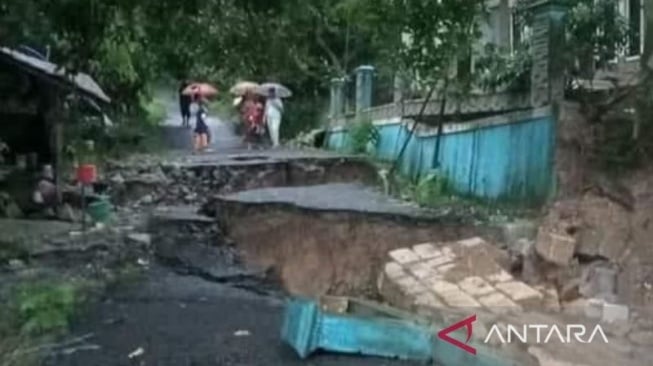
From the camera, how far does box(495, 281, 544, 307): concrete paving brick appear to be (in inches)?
264

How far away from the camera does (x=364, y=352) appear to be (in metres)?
5.85

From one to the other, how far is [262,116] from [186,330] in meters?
13.5

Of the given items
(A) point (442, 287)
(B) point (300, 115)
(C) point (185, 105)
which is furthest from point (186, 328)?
(B) point (300, 115)

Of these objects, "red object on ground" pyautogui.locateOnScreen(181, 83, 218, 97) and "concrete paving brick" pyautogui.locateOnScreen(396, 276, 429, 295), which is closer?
"concrete paving brick" pyautogui.locateOnScreen(396, 276, 429, 295)

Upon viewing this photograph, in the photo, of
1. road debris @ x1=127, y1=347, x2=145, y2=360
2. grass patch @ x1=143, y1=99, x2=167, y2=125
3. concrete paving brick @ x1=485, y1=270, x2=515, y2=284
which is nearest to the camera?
road debris @ x1=127, y1=347, x2=145, y2=360

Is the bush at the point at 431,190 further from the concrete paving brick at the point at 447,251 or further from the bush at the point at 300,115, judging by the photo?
the bush at the point at 300,115

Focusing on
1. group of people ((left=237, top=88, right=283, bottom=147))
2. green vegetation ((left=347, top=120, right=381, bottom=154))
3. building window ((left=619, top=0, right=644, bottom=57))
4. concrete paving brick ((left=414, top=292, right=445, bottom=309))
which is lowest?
concrete paving brick ((left=414, top=292, right=445, bottom=309))

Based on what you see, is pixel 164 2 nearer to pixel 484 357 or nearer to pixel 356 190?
pixel 484 357

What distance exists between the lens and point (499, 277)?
24.5ft

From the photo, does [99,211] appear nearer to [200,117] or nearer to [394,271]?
[394,271]

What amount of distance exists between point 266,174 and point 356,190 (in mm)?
Answer: 2706

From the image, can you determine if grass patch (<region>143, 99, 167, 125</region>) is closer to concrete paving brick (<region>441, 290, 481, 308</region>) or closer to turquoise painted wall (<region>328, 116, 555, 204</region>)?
turquoise painted wall (<region>328, 116, 555, 204</region>)

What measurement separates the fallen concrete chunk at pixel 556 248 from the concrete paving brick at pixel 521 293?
52 centimetres

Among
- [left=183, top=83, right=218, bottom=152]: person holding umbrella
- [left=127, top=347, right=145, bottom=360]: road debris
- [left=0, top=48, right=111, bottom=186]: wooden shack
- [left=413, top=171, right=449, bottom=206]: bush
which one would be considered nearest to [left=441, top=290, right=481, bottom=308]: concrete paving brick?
[left=127, top=347, right=145, bottom=360]: road debris
